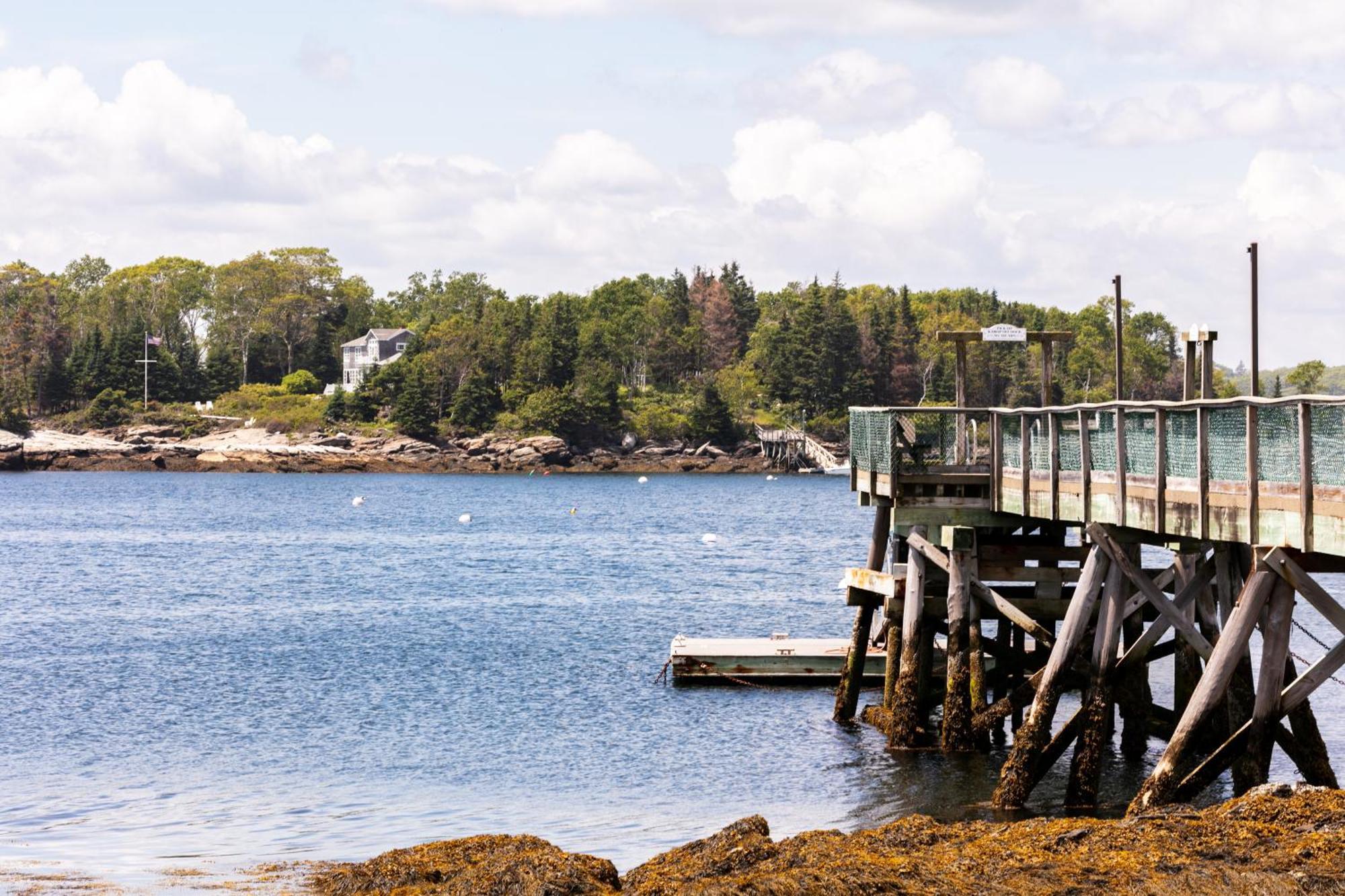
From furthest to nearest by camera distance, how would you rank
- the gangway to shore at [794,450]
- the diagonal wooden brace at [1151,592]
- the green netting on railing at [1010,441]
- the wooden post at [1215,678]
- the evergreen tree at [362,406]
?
1. the evergreen tree at [362,406]
2. the gangway to shore at [794,450]
3. the green netting on railing at [1010,441]
4. the diagonal wooden brace at [1151,592]
5. the wooden post at [1215,678]

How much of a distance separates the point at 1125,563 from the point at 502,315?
157101 millimetres

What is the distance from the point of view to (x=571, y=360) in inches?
6590

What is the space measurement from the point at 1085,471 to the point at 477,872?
935 centimetres

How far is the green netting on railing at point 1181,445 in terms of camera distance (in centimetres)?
1727

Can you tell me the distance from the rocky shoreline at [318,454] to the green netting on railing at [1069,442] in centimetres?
13804

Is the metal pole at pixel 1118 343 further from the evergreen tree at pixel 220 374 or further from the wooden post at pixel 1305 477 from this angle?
the evergreen tree at pixel 220 374

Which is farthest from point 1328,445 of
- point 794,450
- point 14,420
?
point 14,420

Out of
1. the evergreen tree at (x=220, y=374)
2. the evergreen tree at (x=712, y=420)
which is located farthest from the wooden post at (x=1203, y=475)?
the evergreen tree at (x=220, y=374)

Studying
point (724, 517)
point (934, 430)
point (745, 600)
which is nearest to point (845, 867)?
point (934, 430)

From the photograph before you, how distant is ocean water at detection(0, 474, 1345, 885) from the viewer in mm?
20062

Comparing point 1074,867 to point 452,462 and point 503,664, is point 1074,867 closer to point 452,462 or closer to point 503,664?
point 503,664

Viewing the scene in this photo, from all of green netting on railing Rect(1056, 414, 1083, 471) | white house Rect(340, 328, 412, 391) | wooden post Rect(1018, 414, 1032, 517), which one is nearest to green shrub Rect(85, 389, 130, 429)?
white house Rect(340, 328, 412, 391)

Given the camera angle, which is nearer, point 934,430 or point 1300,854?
point 1300,854

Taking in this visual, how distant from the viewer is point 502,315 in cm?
17325
